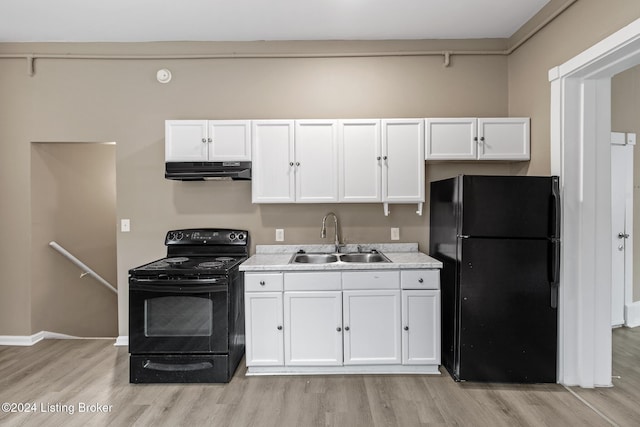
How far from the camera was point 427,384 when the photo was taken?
271cm

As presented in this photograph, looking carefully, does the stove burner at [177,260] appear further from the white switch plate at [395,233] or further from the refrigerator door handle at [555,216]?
the refrigerator door handle at [555,216]

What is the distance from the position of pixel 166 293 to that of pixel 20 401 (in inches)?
44.4

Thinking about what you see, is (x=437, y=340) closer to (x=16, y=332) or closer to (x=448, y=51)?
(x=448, y=51)

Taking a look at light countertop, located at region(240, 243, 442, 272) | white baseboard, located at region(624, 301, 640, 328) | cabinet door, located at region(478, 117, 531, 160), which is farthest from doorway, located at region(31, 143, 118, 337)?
white baseboard, located at region(624, 301, 640, 328)

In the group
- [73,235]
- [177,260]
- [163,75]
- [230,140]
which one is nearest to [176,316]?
[177,260]

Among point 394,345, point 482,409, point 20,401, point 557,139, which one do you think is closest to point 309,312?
point 394,345

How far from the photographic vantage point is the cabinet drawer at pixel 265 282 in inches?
113

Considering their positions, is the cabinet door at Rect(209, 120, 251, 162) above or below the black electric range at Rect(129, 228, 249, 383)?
above

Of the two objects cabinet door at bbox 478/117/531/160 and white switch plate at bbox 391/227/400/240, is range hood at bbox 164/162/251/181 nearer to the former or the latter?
white switch plate at bbox 391/227/400/240

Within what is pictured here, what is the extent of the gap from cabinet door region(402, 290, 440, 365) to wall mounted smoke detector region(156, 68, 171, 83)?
9.20 ft

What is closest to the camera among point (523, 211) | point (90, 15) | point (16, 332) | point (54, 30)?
point (523, 211)

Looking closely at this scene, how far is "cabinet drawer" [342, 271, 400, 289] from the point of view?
2.85 metres

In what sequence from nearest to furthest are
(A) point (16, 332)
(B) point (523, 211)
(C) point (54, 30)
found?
(B) point (523, 211), (C) point (54, 30), (A) point (16, 332)

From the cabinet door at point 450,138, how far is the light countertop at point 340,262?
0.85 metres
